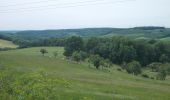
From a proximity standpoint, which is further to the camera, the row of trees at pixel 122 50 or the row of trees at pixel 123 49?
the row of trees at pixel 123 49

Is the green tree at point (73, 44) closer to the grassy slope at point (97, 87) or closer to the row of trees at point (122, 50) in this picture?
the row of trees at point (122, 50)

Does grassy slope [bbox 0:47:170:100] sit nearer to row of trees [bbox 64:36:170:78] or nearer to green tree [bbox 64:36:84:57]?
green tree [bbox 64:36:84:57]

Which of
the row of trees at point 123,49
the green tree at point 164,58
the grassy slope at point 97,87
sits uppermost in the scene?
the grassy slope at point 97,87

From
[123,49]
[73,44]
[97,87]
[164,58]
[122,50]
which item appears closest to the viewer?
[97,87]

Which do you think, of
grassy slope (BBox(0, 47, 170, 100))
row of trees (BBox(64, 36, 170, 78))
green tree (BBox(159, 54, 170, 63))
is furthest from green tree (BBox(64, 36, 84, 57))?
grassy slope (BBox(0, 47, 170, 100))

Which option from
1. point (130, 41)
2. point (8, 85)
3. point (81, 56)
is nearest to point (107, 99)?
point (8, 85)

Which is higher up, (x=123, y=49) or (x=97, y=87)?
(x=97, y=87)

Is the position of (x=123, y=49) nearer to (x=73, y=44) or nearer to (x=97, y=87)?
(x=73, y=44)

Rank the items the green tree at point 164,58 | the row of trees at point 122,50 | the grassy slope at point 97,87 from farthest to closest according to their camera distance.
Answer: the green tree at point 164,58
the row of trees at point 122,50
the grassy slope at point 97,87

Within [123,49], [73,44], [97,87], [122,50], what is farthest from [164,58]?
[97,87]

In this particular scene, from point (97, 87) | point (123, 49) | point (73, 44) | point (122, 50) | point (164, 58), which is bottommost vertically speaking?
Result: point (164, 58)

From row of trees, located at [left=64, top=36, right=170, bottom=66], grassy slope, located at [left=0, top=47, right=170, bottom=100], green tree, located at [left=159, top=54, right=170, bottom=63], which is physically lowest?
green tree, located at [left=159, top=54, right=170, bottom=63]

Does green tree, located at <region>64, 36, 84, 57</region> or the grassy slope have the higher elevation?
the grassy slope

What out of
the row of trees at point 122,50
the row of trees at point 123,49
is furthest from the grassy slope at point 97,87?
the row of trees at point 123,49
